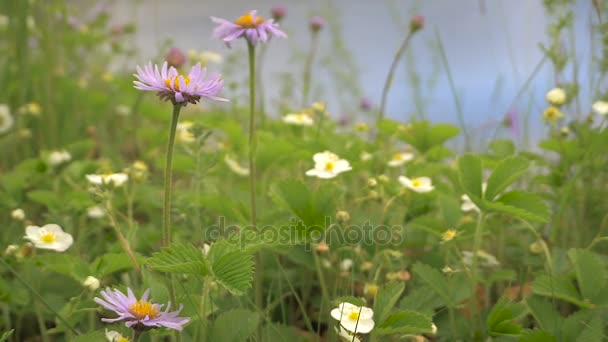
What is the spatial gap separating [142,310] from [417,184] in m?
0.65

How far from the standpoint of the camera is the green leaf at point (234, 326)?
856 millimetres

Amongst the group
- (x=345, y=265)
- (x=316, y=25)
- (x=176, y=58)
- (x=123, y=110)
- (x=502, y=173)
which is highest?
(x=316, y=25)

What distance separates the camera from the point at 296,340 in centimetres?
99

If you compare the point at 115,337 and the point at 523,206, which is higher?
the point at 523,206

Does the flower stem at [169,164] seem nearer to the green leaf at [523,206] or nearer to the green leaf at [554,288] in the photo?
the green leaf at [523,206]

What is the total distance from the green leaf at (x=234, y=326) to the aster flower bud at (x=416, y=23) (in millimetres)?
987

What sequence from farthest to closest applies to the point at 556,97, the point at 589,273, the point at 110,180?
the point at 556,97 < the point at 110,180 < the point at 589,273

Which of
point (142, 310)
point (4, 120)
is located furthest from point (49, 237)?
point (4, 120)

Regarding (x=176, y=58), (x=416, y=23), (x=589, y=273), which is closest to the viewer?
(x=589, y=273)

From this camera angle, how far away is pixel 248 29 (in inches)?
39.3

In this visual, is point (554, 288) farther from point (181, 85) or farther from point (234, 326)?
point (181, 85)

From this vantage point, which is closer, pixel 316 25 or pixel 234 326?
pixel 234 326

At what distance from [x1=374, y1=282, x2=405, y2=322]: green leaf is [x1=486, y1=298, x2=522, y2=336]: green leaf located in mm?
151

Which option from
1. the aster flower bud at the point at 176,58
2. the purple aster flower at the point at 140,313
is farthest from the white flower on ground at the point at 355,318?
the aster flower bud at the point at 176,58
